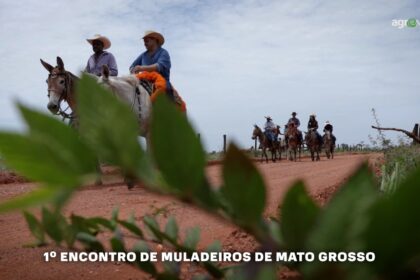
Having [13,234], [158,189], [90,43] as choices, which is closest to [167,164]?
[158,189]

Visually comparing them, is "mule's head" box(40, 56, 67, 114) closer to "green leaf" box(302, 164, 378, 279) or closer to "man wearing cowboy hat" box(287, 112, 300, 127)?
"green leaf" box(302, 164, 378, 279)

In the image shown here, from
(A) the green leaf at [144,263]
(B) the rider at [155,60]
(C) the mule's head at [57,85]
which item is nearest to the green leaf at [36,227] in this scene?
(A) the green leaf at [144,263]

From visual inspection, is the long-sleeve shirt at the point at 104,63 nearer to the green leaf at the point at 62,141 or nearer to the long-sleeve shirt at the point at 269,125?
the green leaf at the point at 62,141

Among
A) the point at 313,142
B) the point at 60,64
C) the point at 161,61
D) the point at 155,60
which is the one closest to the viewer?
the point at 60,64

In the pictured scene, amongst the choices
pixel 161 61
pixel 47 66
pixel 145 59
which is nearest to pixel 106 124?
pixel 47 66

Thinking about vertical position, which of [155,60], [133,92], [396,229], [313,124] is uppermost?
[155,60]

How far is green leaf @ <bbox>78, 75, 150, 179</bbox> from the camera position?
0.99ft

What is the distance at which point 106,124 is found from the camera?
0.30m

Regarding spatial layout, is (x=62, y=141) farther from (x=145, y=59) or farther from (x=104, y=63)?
(x=104, y=63)

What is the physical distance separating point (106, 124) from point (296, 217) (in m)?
0.15

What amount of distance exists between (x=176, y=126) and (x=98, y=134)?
53 millimetres

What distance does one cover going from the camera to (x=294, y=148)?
20844 mm

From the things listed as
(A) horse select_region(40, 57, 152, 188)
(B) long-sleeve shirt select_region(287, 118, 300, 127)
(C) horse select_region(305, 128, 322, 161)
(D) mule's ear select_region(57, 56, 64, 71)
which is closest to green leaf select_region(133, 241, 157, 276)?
(A) horse select_region(40, 57, 152, 188)

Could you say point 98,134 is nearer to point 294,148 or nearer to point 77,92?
point 77,92
